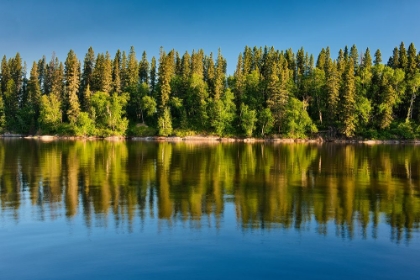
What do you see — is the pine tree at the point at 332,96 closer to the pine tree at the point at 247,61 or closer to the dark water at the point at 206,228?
the pine tree at the point at 247,61

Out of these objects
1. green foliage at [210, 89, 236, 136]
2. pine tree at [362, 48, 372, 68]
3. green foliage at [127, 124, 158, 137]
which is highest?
pine tree at [362, 48, 372, 68]

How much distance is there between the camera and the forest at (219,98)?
314 ft

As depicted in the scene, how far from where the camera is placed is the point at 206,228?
46.3 ft

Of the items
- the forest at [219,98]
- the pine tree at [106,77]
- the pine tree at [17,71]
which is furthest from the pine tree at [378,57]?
the pine tree at [17,71]

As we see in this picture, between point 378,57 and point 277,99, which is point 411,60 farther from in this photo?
point 277,99

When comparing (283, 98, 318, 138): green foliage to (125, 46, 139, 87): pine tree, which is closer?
(283, 98, 318, 138): green foliage

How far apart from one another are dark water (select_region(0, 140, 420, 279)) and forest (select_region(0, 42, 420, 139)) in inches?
2920

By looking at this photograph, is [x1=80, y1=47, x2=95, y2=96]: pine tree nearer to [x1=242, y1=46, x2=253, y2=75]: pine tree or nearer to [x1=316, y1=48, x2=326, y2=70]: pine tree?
[x1=242, y1=46, x2=253, y2=75]: pine tree

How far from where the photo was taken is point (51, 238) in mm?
12750

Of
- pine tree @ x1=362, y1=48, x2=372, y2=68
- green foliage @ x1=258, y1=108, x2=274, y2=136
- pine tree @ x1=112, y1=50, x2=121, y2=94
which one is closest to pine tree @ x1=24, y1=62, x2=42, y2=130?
pine tree @ x1=112, y1=50, x2=121, y2=94

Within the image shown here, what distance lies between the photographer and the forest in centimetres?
9569

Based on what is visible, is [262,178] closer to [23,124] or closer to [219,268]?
[219,268]

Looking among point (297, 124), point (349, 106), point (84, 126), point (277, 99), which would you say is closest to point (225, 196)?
point (297, 124)

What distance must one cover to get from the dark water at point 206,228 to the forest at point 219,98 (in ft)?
243
